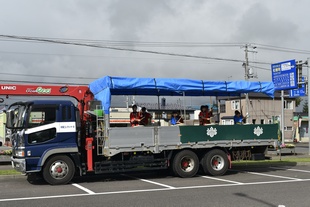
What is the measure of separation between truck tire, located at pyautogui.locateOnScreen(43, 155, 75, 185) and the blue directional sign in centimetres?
1749

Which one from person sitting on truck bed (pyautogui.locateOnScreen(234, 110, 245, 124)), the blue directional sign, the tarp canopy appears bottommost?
person sitting on truck bed (pyautogui.locateOnScreen(234, 110, 245, 124))

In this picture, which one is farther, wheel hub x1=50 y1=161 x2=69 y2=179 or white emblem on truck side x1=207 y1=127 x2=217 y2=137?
white emblem on truck side x1=207 y1=127 x2=217 y2=137

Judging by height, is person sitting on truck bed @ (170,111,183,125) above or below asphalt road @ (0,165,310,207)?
above

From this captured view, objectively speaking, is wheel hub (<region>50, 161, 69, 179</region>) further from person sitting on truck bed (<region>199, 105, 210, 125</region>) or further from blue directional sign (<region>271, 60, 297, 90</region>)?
blue directional sign (<region>271, 60, 297, 90</region>)

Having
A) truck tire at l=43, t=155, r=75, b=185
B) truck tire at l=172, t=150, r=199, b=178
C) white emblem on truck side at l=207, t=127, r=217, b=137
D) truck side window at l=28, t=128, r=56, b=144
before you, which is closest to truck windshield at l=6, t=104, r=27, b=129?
truck side window at l=28, t=128, r=56, b=144

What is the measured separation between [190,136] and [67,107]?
4119mm

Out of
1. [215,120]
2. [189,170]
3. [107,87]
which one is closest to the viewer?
[107,87]

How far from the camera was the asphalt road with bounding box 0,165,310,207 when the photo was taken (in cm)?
876

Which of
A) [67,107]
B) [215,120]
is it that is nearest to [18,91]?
[67,107]

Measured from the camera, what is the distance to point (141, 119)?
13375 millimetres

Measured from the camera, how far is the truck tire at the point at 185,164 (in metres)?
12.8

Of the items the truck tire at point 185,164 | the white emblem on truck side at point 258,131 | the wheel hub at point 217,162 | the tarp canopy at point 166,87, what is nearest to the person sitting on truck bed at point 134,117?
the tarp canopy at point 166,87

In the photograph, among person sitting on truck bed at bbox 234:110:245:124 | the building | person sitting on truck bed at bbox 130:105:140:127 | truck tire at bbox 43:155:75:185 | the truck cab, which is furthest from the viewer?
the building

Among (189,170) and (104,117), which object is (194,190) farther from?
(104,117)
